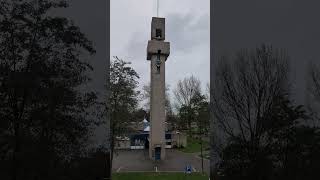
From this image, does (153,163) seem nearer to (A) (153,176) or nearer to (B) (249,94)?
(A) (153,176)

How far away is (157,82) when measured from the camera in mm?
40906

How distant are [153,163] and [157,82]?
7294mm

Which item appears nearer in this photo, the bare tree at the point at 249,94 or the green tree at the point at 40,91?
the green tree at the point at 40,91

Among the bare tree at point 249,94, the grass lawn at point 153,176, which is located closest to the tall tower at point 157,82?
the grass lawn at point 153,176

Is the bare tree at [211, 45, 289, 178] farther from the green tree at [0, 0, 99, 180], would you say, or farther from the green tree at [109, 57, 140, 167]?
the green tree at [109, 57, 140, 167]

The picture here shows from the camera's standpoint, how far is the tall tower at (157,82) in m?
40.1

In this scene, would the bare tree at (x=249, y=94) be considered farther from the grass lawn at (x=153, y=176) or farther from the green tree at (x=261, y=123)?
the grass lawn at (x=153, y=176)

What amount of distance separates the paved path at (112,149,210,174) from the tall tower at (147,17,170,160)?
140 centimetres

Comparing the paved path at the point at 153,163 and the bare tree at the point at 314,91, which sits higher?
the bare tree at the point at 314,91

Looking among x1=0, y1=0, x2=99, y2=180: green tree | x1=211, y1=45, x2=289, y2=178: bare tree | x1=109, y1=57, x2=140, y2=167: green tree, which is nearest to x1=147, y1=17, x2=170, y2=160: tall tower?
x1=109, y1=57, x2=140, y2=167: green tree

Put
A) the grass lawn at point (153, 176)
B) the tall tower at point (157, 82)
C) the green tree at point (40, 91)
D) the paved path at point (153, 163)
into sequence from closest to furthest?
the green tree at point (40, 91) → the grass lawn at point (153, 176) → the paved path at point (153, 163) → the tall tower at point (157, 82)

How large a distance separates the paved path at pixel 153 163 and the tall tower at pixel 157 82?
1.40 m

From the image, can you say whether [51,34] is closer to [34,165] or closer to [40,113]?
[40,113]

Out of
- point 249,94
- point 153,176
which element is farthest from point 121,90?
point 249,94
